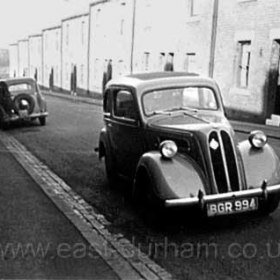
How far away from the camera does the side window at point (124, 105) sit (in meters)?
6.38

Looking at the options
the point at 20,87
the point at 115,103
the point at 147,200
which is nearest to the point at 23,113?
the point at 20,87

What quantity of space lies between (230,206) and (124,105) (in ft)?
8.24

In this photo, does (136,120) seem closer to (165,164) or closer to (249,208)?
(165,164)

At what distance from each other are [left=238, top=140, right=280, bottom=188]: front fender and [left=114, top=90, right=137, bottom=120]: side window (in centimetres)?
167

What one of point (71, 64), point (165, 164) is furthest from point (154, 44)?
point (165, 164)

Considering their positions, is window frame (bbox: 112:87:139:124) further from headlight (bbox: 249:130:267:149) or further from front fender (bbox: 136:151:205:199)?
headlight (bbox: 249:130:267:149)

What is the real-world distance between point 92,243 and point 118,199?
190 cm

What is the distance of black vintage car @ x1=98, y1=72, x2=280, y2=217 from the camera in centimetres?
513

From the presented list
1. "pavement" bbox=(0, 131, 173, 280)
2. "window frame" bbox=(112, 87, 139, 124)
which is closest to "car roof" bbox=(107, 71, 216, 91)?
"window frame" bbox=(112, 87, 139, 124)

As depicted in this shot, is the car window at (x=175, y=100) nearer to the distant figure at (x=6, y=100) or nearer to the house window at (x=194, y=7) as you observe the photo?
the distant figure at (x=6, y=100)

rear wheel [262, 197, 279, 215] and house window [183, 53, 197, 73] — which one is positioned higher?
house window [183, 53, 197, 73]

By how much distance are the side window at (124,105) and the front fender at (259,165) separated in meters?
1.67

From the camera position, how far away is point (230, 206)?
5070 mm

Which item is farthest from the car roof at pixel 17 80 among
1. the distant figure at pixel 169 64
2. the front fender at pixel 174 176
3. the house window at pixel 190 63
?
the front fender at pixel 174 176
